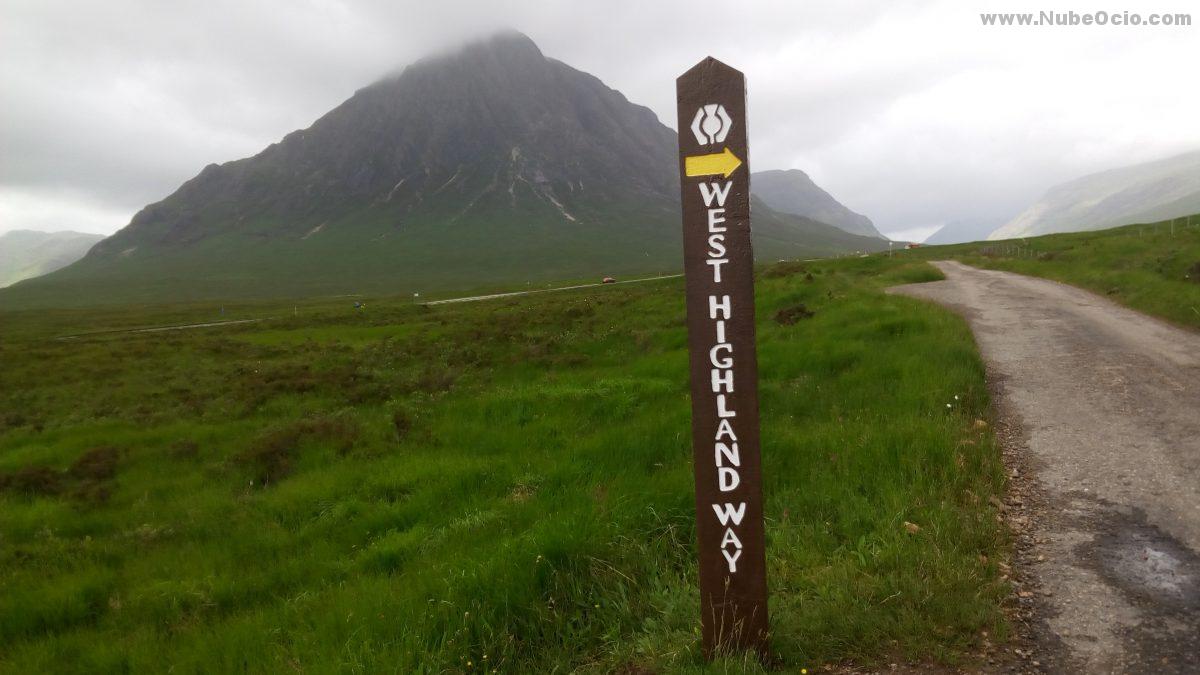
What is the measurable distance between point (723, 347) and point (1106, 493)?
437cm

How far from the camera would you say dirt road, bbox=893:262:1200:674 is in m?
3.68

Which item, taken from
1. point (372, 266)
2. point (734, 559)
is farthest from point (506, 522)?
point (372, 266)

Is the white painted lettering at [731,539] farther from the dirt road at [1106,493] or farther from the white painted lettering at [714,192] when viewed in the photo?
the white painted lettering at [714,192]

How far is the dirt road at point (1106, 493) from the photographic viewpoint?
3.68 metres

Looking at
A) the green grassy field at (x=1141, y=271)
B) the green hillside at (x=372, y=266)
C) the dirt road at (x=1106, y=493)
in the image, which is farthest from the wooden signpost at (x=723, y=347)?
the green hillside at (x=372, y=266)

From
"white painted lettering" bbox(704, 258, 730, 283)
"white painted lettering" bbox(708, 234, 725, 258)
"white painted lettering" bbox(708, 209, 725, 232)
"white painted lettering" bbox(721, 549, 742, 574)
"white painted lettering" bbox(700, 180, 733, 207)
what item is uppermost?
"white painted lettering" bbox(700, 180, 733, 207)

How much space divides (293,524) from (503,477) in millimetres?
2844

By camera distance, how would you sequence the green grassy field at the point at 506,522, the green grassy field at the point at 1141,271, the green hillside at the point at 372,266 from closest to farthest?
the green grassy field at the point at 506,522 → the green grassy field at the point at 1141,271 → the green hillside at the point at 372,266

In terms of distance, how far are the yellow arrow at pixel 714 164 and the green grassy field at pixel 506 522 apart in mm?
3004

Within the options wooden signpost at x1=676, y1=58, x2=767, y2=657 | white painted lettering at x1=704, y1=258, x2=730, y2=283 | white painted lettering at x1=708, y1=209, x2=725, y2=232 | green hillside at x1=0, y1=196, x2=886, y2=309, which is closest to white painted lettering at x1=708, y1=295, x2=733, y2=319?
wooden signpost at x1=676, y1=58, x2=767, y2=657

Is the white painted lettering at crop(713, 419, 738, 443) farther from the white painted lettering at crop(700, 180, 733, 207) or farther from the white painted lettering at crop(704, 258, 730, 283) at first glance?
the white painted lettering at crop(700, 180, 733, 207)

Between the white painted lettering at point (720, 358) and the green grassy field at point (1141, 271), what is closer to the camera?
the white painted lettering at point (720, 358)

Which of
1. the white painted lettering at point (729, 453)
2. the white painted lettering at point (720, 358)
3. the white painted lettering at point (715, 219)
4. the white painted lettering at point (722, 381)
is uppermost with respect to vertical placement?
the white painted lettering at point (715, 219)

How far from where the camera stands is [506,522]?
6508 millimetres
